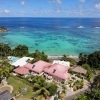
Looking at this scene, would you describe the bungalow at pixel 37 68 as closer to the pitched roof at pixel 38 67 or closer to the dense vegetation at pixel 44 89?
the pitched roof at pixel 38 67

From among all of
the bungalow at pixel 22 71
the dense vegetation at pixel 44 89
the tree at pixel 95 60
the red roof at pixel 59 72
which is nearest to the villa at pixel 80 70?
the red roof at pixel 59 72

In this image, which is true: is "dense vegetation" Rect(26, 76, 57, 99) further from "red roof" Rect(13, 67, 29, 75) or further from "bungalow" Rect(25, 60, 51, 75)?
"red roof" Rect(13, 67, 29, 75)

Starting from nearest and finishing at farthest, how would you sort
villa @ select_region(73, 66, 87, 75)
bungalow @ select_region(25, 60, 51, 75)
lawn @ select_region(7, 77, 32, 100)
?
lawn @ select_region(7, 77, 32, 100)
bungalow @ select_region(25, 60, 51, 75)
villa @ select_region(73, 66, 87, 75)

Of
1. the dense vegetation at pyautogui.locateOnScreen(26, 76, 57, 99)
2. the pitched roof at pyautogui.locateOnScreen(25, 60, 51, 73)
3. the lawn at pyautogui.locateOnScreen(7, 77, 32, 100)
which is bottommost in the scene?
the lawn at pyautogui.locateOnScreen(7, 77, 32, 100)

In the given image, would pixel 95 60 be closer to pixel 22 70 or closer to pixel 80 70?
pixel 80 70

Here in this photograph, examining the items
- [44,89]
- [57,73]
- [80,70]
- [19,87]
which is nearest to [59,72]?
[57,73]

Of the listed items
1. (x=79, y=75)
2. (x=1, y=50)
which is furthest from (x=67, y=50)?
(x=79, y=75)

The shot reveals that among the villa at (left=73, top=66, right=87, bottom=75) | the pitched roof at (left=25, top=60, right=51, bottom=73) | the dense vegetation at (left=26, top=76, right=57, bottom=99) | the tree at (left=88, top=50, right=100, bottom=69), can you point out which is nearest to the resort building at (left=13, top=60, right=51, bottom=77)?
the pitched roof at (left=25, top=60, right=51, bottom=73)

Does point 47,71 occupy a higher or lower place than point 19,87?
higher
